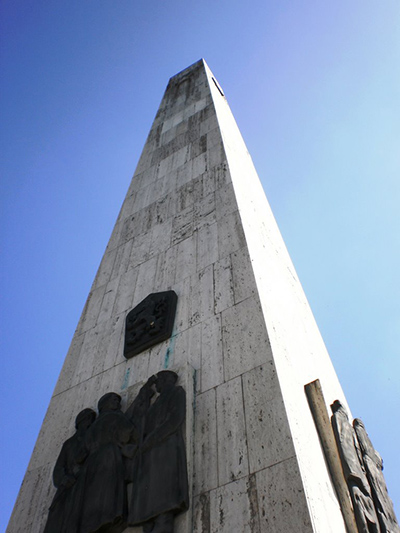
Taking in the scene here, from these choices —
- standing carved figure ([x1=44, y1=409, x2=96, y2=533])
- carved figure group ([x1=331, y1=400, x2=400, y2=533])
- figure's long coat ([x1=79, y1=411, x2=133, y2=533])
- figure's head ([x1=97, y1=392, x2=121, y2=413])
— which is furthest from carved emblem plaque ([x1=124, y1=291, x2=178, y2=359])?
carved figure group ([x1=331, y1=400, x2=400, y2=533])

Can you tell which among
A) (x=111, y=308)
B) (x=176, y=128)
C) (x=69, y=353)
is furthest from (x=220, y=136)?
(x=69, y=353)

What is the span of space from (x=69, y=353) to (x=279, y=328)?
331cm

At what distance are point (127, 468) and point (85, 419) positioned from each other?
115cm

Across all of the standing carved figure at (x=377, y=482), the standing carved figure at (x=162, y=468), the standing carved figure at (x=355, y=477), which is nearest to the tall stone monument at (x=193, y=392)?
the standing carved figure at (x=162, y=468)

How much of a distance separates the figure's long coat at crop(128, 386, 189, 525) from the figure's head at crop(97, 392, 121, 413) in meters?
0.60

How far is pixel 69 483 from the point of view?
15.8 feet

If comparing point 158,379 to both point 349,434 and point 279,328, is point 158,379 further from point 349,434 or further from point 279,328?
point 349,434

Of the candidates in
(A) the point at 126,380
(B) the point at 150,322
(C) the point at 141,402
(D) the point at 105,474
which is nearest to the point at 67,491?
(D) the point at 105,474

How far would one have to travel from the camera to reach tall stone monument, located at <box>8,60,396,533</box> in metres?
4.01

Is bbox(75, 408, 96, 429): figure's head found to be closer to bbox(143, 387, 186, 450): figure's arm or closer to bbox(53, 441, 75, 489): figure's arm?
bbox(53, 441, 75, 489): figure's arm

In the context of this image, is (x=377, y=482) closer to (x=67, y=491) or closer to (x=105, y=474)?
(x=105, y=474)

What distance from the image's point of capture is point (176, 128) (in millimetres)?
12789

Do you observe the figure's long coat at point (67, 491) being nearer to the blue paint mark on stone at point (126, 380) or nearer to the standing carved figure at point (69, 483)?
the standing carved figure at point (69, 483)

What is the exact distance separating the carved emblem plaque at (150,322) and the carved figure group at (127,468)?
860 mm
